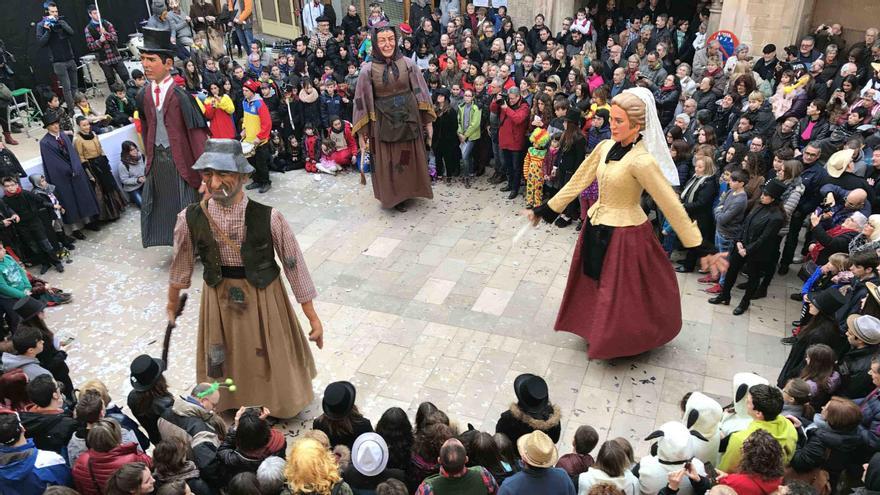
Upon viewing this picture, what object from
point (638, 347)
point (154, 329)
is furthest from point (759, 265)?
point (154, 329)

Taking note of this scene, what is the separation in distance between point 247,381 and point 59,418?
4.07ft

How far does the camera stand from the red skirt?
495 centimetres

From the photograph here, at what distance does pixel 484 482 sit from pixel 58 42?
36.9 feet

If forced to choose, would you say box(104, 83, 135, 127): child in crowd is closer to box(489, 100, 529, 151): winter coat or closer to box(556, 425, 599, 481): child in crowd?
box(489, 100, 529, 151): winter coat

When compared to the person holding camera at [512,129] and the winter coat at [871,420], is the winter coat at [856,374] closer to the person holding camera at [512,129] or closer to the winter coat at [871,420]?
the winter coat at [871,420]

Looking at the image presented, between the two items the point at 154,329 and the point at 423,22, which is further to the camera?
the point at 423,22

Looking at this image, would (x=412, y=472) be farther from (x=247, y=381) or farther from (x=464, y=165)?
(x=464, y=165)

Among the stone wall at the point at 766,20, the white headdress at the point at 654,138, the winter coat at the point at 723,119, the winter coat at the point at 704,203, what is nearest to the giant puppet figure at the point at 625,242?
the white headdress at the point at 654,138

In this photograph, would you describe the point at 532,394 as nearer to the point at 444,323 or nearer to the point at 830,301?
the point at 830,301

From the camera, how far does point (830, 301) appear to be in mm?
4453

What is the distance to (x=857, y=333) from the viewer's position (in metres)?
4.05

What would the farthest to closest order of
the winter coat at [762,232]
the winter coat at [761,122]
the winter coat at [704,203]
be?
the winter coat at [761,122]
the winter coat at [704,203]
the winter coat at [762,232]

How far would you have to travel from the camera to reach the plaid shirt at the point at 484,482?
3.02 m

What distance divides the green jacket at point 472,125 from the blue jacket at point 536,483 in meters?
6.13
